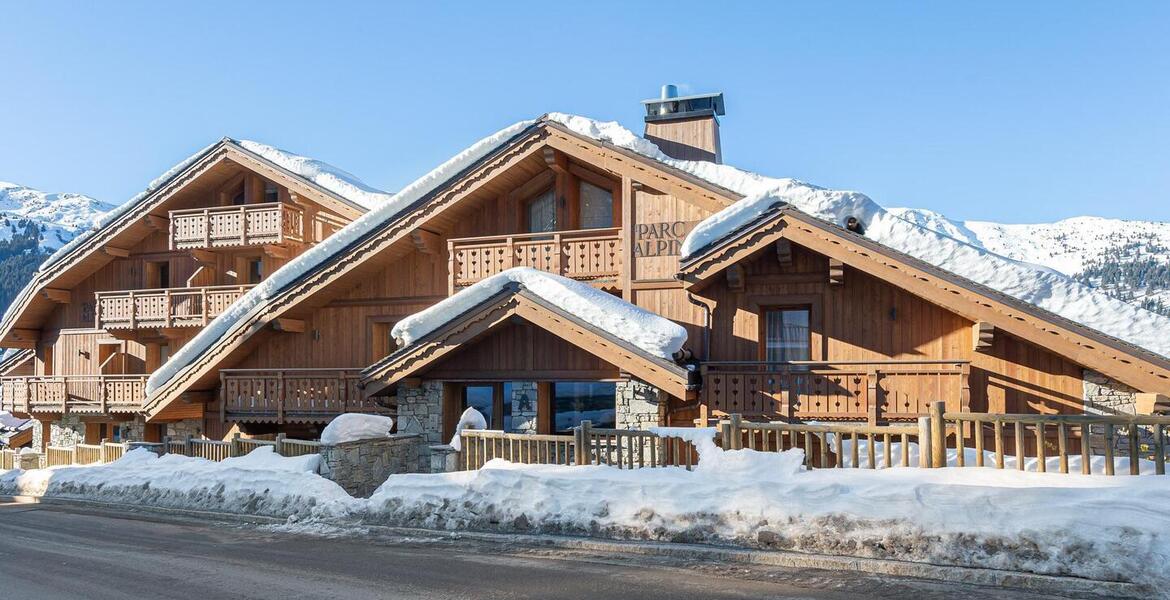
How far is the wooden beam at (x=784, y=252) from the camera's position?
16609 millimetres

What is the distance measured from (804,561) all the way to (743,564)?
68 centimetres

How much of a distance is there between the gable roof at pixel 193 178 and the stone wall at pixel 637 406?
37.4ft

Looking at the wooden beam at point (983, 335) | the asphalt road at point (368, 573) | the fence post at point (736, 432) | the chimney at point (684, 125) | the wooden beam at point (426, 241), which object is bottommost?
the asphalt road at point (368, 573)

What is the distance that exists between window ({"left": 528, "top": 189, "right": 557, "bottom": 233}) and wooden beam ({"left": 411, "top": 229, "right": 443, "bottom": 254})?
2.42 metres

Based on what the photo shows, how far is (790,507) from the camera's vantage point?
1002cm

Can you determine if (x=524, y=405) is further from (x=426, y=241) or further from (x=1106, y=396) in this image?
(x=1106, y=396)

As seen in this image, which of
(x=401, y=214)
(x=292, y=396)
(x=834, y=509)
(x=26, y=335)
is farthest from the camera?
(x=26, y=335)

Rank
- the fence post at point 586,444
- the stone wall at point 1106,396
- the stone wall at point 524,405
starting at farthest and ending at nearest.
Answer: the stone wall at point 524,405, the stone wall at point 1106,396, the fence post at point 586,444

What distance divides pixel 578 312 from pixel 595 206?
5090 mm

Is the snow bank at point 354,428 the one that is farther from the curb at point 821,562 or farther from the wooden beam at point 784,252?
the wooden beam at point 784,252

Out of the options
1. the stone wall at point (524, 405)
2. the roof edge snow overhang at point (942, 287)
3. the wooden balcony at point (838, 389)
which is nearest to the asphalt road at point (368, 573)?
the stone wall at point (524, 405)

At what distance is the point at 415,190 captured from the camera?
67.5ft

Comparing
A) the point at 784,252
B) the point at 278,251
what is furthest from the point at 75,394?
the point at 784,252

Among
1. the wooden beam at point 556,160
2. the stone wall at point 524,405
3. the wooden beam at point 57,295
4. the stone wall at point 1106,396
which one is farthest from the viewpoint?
the wooden beam at point 57,295
